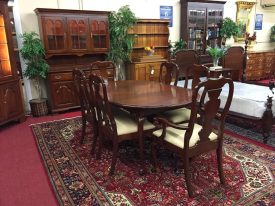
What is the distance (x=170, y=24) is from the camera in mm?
6027

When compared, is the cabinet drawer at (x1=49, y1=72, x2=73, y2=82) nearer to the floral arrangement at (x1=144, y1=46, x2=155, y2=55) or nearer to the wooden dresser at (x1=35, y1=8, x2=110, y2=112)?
the wooden dresser at (x1=35, y1=8, x2=110, y2=112)

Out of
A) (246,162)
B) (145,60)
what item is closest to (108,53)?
(145,60)

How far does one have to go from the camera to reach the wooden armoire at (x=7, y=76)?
12.4 feet

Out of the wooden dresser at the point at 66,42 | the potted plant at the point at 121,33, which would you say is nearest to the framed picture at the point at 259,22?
the potted plant at the point at 121,33

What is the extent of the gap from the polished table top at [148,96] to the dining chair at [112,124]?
5.2 inches

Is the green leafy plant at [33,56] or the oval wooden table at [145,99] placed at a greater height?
the green leafy plant at [33,56]

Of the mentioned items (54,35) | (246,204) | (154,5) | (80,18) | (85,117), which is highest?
(154,5)

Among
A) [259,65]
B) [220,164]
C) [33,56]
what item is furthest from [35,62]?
[259,65]

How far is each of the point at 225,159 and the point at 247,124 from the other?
1344mm

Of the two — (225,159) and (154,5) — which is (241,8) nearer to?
(154,5)

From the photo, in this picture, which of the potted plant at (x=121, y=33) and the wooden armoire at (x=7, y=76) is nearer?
the wooden armoire at (x=7, y=76)

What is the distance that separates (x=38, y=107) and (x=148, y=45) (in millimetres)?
2841

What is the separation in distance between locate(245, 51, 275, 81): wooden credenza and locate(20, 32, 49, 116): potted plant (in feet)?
18.3

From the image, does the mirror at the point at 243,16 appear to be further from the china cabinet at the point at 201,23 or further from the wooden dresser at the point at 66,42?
the wooden dresser at the point at 66,42
